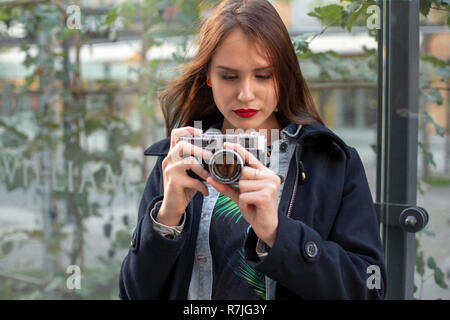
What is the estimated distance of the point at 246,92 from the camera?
1.09 m

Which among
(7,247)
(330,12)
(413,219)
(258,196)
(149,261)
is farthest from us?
(7,247)

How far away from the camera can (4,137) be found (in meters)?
2.77

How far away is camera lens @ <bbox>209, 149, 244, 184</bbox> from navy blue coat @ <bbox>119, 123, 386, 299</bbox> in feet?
0.38

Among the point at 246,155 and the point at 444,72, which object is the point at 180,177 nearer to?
the point at 246,155

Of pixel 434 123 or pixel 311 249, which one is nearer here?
pixel 311 249

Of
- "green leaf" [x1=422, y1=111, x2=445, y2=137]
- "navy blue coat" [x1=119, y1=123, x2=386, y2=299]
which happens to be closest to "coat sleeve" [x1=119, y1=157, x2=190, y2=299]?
"navy blue coat" [x1=119, y1=123, x2=386, y2=299]

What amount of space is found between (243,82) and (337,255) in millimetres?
411

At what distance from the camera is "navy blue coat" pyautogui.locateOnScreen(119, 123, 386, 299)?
0.97 m

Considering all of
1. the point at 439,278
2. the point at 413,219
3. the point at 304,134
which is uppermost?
the point at 304,134

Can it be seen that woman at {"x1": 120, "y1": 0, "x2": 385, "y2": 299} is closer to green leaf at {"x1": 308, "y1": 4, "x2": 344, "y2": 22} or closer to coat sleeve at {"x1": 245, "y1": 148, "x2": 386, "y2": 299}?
coat sleeve at {"x1": 245, "y1": 148, "x2": 386, "y2": 299}

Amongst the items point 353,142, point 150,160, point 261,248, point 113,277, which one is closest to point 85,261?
point 113,277

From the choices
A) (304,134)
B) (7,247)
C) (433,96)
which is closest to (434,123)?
(433,96)
